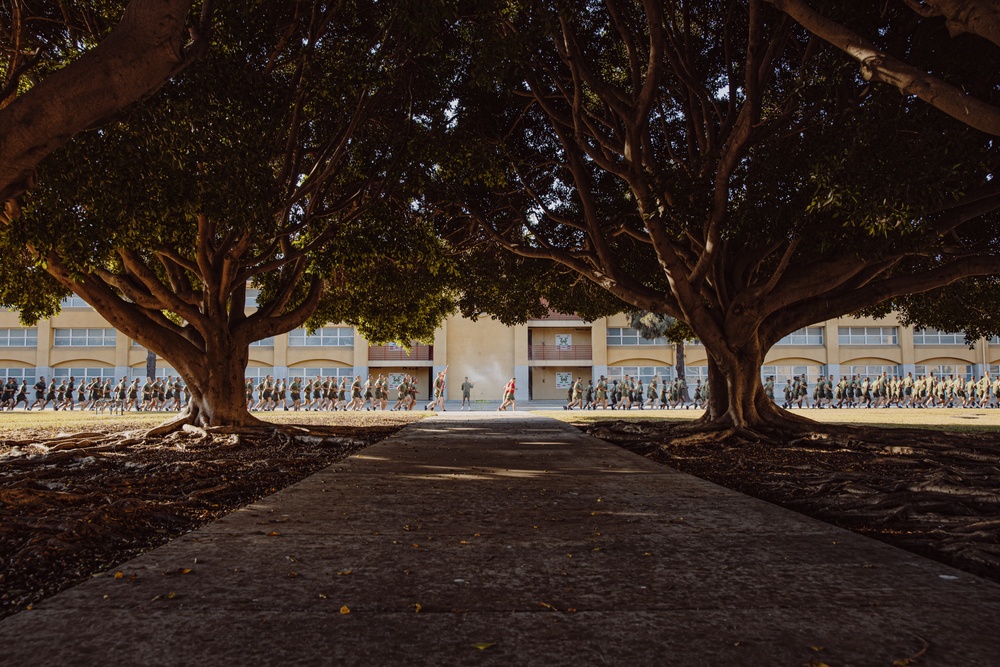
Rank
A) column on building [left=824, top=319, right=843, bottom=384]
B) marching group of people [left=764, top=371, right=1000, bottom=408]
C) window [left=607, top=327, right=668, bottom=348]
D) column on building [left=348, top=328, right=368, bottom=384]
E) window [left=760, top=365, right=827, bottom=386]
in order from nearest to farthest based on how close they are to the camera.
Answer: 1. marching group of people [left=764, top=371, right=1000, bottom=408]
2. column on building [left=348, top=328, right=368, bottom=384]
3. column on building [left=824, top=319, right=843, bottom=384]
4. window [left=760, top=365, right=827, bottom=386]
5. window [left=607, top=327, right=668, bottom=348]

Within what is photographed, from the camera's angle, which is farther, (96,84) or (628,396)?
(628,396)

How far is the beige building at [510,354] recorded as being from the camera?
43.9 m

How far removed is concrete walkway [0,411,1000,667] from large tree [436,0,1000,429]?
16.7 feet

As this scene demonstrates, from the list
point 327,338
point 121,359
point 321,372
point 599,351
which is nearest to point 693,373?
point 599,351

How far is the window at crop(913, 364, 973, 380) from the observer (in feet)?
152

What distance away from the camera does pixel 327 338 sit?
149 ft

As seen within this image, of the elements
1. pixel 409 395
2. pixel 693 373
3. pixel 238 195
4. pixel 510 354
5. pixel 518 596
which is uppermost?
pixel 238 195

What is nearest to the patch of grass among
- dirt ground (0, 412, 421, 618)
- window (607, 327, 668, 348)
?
dirt ground (0, 412, 421, 618)

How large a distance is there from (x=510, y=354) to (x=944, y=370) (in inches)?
1244

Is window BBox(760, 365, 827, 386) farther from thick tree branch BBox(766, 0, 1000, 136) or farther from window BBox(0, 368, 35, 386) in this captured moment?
window BBox(0, 368, 35, 386)

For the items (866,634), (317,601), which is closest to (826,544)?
(866,634)

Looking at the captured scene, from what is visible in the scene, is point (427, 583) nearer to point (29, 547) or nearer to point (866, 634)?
point (866, 634)

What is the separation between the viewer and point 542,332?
47250 mm

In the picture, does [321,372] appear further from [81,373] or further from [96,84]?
[96,84]
